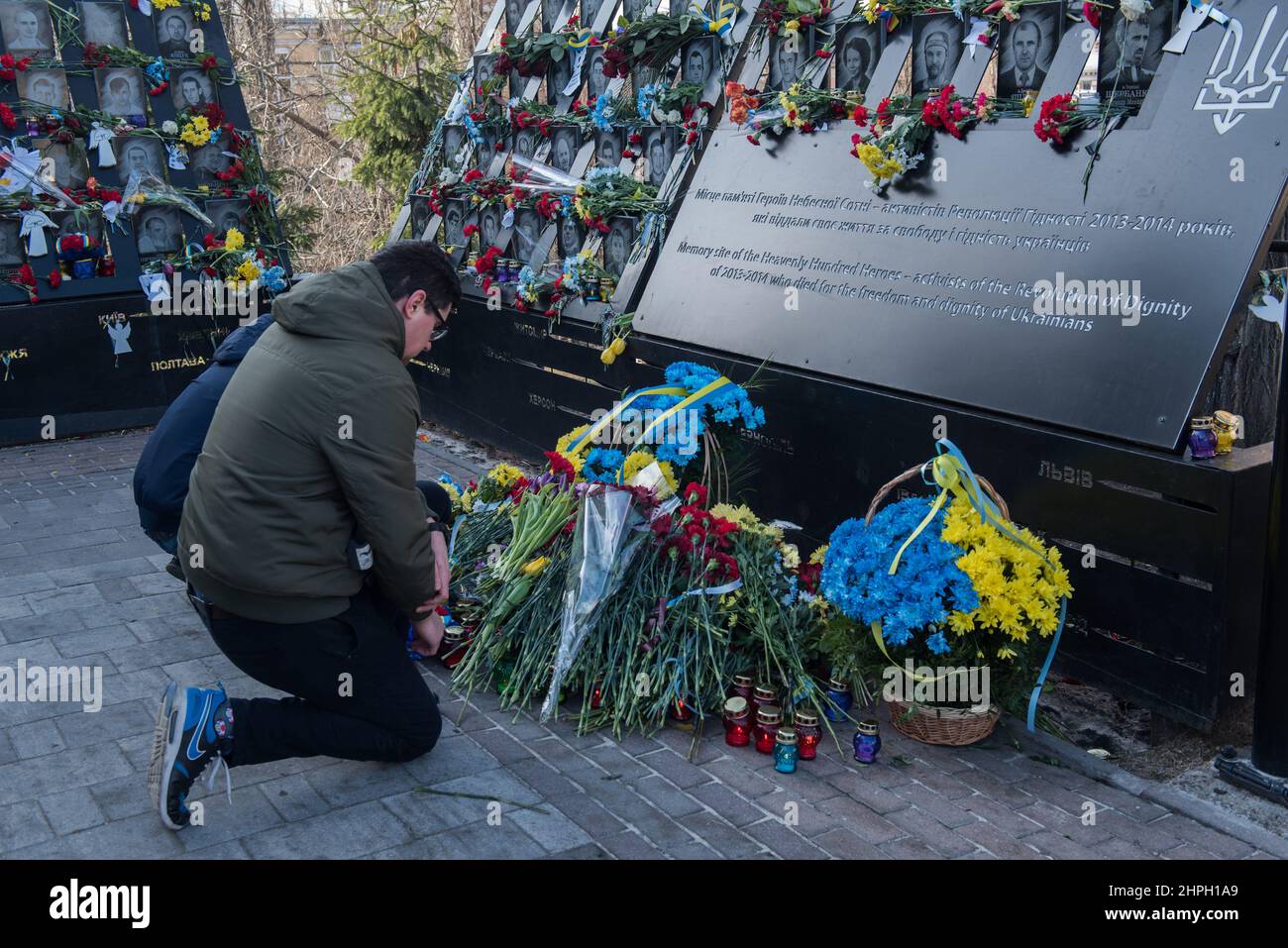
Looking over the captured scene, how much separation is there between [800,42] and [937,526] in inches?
136

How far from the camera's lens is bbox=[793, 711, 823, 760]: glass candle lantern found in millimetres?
4012

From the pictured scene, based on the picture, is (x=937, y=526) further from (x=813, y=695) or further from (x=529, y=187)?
(x=529, y=187)

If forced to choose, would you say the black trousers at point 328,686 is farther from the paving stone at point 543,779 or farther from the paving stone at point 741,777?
the paving stone at point 741,777

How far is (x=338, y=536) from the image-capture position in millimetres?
3486

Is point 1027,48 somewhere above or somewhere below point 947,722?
above

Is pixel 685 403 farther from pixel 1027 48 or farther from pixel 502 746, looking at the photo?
pixel 1027 48

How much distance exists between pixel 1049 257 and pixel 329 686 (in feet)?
10.2

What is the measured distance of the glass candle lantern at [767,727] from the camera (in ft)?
13.3

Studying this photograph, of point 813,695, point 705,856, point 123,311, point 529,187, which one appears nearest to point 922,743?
point 813,695

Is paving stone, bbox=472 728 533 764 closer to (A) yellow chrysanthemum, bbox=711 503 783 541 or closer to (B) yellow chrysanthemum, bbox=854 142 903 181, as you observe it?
(A) yellow chrysanthemum, bbox=711 503 783 541

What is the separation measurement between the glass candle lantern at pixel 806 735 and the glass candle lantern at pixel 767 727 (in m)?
0.07

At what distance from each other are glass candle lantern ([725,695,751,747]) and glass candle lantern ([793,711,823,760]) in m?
0.18

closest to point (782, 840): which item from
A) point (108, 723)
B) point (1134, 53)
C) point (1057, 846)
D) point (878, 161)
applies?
point (1057, 846)

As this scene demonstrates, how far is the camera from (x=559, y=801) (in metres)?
3.73
